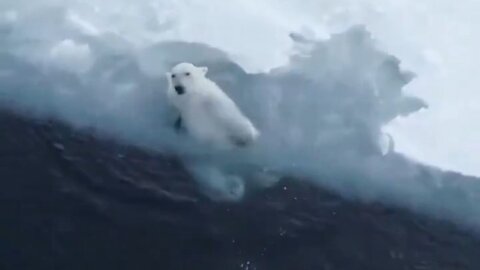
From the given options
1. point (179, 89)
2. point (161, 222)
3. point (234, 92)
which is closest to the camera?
point (161, 222)

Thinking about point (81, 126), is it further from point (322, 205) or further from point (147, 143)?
point (322, 205)

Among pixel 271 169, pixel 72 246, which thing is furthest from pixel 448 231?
→ pixel 72 246

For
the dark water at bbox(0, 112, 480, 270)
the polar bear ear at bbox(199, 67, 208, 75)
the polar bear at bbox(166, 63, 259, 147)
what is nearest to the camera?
the dark water at bbox(0, 112, 480, 270)

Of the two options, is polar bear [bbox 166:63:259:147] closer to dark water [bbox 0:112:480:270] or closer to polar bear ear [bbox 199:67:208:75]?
polar bear ear [bbox 199:67:208:75]

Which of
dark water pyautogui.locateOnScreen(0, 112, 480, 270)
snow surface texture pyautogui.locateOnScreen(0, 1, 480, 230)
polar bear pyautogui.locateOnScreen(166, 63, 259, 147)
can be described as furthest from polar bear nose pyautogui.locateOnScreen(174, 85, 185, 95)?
dark water pyautogui.locateOnScreen(0, 112, 480, 270)

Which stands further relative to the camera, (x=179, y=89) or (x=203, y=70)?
(x=203, y=70)

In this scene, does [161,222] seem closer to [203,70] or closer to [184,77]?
[184,77]

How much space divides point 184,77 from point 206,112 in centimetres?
33

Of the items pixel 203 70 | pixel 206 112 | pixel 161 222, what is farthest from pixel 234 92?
pixel 161 222

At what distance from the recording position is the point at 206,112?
632 centimetres

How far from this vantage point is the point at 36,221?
18.3 ft

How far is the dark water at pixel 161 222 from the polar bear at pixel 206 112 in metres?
0.38

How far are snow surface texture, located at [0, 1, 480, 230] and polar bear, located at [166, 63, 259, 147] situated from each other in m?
0.12

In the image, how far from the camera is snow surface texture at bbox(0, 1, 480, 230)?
20.8ft
